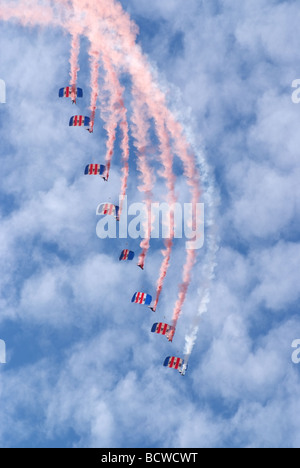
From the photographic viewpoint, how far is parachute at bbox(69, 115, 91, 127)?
323ft

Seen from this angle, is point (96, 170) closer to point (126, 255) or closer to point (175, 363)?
point (126, 255)

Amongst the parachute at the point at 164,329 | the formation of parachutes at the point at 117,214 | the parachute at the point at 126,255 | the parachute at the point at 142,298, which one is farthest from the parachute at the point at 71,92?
the parachute at the point at 164,329

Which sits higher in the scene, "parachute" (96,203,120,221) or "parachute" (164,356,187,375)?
"parachute" (96,203,120,221)

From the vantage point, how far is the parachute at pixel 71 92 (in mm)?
94938

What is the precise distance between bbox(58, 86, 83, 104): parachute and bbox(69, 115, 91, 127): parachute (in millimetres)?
3305

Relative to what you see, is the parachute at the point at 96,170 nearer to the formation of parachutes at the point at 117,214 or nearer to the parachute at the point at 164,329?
the formation of parachutes at the point at 117,214

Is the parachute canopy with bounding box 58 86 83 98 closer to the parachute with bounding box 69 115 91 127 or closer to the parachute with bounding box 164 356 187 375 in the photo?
the parachute with bounding box 69 115 91 127

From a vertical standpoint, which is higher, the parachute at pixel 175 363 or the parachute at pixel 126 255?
the parachute at pixel 126 255

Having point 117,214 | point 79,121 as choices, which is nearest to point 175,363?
point 117,214

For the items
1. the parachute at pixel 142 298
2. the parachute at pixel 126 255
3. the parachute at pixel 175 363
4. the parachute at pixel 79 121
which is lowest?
the parachute at pixel 175 363

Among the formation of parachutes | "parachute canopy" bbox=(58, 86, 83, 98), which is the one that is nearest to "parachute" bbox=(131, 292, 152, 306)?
the formation of parachutes
